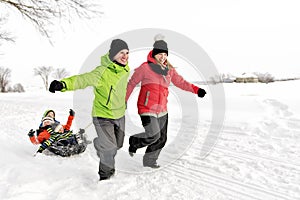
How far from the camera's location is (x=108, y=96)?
10.4ft

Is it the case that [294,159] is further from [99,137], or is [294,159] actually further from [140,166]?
[99,137]

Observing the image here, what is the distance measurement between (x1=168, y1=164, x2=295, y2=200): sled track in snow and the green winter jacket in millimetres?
1219

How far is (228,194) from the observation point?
9.82 ft

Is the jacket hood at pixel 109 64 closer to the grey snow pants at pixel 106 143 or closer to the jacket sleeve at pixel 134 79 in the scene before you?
the jacket sleeve at pixel 134 79

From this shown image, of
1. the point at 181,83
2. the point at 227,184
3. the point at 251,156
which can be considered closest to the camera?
the point at 227,184

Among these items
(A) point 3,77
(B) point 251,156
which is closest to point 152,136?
(B) point 251,156

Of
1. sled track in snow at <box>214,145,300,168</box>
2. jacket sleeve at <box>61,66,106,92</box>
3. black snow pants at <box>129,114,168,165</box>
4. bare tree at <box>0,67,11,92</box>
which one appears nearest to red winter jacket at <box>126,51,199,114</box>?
black snow pants at <box>129,114,168,165</box>

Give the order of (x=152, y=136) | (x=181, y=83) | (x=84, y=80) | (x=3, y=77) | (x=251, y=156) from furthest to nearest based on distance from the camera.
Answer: (x=3, y=77)
(x=251, y=156)
(x=181, y=83)
(x=152, y=136)
(x=84, y=80)

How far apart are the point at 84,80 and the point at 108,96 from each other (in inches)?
13.4

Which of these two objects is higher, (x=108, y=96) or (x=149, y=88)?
(x=149, y=88)

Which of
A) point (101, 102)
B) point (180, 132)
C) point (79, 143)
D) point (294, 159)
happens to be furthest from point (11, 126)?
point (294, 159)

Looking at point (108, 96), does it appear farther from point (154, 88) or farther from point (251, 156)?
point (251, 156)

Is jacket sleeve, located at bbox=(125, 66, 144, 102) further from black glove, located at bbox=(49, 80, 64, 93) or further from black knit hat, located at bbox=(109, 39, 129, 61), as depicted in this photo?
black glove, located at bbox=(49, 80, 64, 93)

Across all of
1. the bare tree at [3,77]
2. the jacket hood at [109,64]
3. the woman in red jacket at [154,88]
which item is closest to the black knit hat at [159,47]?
the woman in red jacket at [154,88]
